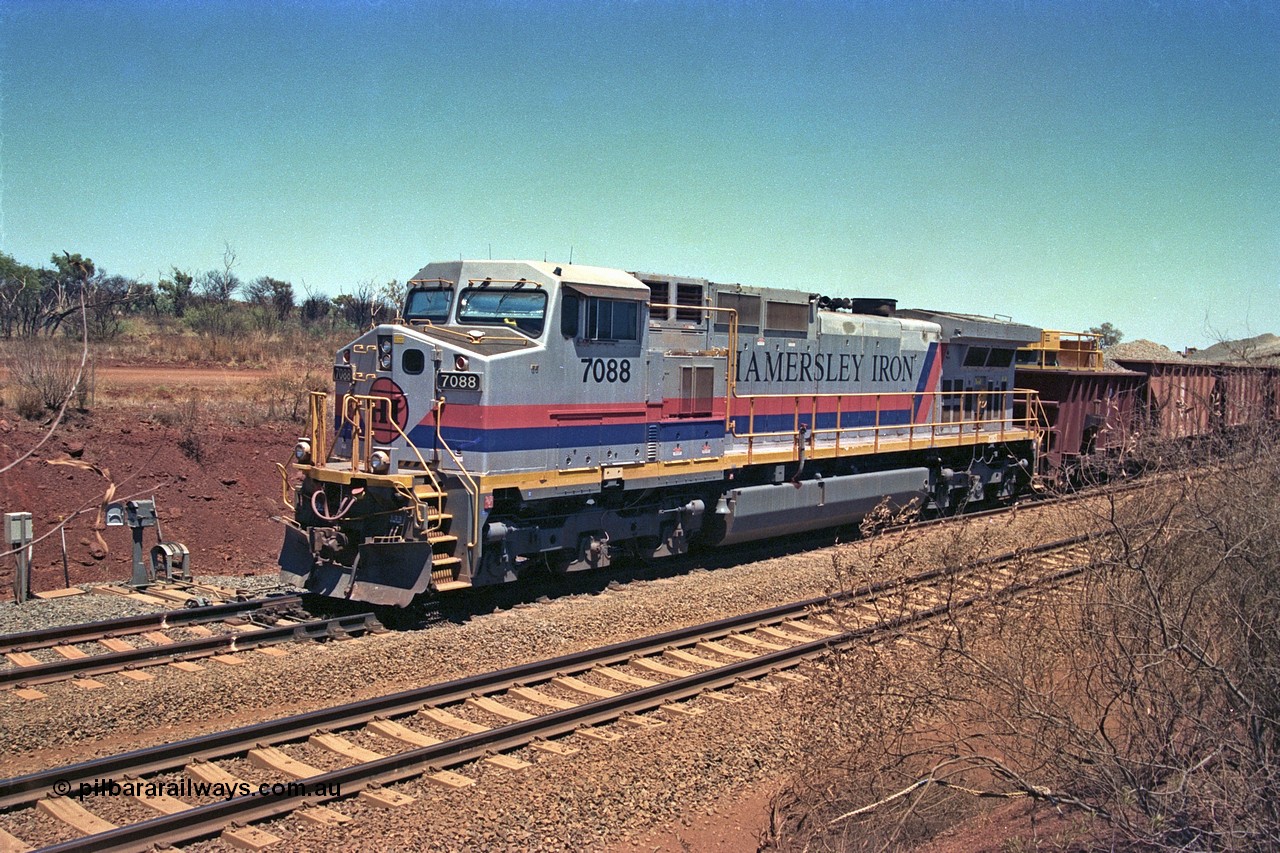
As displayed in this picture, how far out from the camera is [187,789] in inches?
259

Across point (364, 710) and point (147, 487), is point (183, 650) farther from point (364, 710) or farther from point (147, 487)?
point (147, 487)

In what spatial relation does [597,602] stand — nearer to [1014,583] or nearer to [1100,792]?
[1014,583]

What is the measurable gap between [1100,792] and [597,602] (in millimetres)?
6714

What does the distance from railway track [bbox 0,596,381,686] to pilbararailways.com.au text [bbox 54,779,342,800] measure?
214 centimetres

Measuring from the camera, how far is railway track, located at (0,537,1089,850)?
620 centimetres

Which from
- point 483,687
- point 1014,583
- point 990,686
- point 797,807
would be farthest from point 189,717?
point 1014,583

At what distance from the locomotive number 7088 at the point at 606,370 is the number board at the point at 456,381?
1512 mm

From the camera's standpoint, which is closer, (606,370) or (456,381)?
(456,381)

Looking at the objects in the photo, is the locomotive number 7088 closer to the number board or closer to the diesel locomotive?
the diesel locomotive

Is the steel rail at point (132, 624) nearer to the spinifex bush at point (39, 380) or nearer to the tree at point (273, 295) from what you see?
the spinifex bush at point (39, 380)

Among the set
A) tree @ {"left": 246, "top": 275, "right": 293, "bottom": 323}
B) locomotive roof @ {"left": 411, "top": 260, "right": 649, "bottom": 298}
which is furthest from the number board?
tree @ {"left": 246, "top": 275, "right": 293, "bottom": 323}

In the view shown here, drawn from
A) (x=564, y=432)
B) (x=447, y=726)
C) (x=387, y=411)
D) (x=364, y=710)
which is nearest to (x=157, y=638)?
(x=364, y=710)

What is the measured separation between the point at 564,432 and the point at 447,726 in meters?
4.24

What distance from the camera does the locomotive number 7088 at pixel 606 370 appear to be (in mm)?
11484
